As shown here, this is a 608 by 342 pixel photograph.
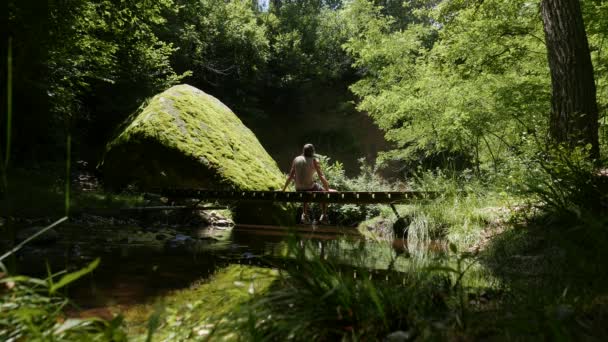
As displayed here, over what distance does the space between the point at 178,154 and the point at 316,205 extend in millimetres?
4149

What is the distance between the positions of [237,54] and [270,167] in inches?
489

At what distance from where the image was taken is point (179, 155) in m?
10.3

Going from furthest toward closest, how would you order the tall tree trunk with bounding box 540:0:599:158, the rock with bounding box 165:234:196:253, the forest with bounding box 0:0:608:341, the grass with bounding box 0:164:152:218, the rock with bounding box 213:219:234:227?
the rock with bounding box 213:219:234:227 → the grass with bounding box 0:164:152:218 → the rock with bounding box 165:234:196:253 → the tall tree trunk with bounding box 540:0:599:158 → the forest with bounding box 0:0:608:341

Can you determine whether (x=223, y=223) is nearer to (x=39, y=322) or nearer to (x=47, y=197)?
(x=47, y=197)

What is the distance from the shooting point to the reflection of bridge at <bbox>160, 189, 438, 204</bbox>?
26.0 feet

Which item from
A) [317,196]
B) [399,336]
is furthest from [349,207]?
[399,336]

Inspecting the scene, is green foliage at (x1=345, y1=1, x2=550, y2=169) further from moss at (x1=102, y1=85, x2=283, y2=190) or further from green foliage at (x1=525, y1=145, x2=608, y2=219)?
moss at (x1=102, y1=85, x2=283, y2=190)

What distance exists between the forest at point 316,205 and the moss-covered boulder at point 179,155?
52 millimetres

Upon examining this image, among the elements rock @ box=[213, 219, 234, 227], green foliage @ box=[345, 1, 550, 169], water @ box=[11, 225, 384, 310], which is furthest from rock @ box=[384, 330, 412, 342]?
rock @ box=[213, 219, 234, 227]

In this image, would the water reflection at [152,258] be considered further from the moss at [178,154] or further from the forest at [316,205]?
the moss at [178,154]

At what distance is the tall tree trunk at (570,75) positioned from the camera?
16.6 ft

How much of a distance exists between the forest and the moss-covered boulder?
52mm

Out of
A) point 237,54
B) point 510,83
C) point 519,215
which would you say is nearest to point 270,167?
point 510,83

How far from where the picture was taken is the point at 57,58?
971 centimetres
